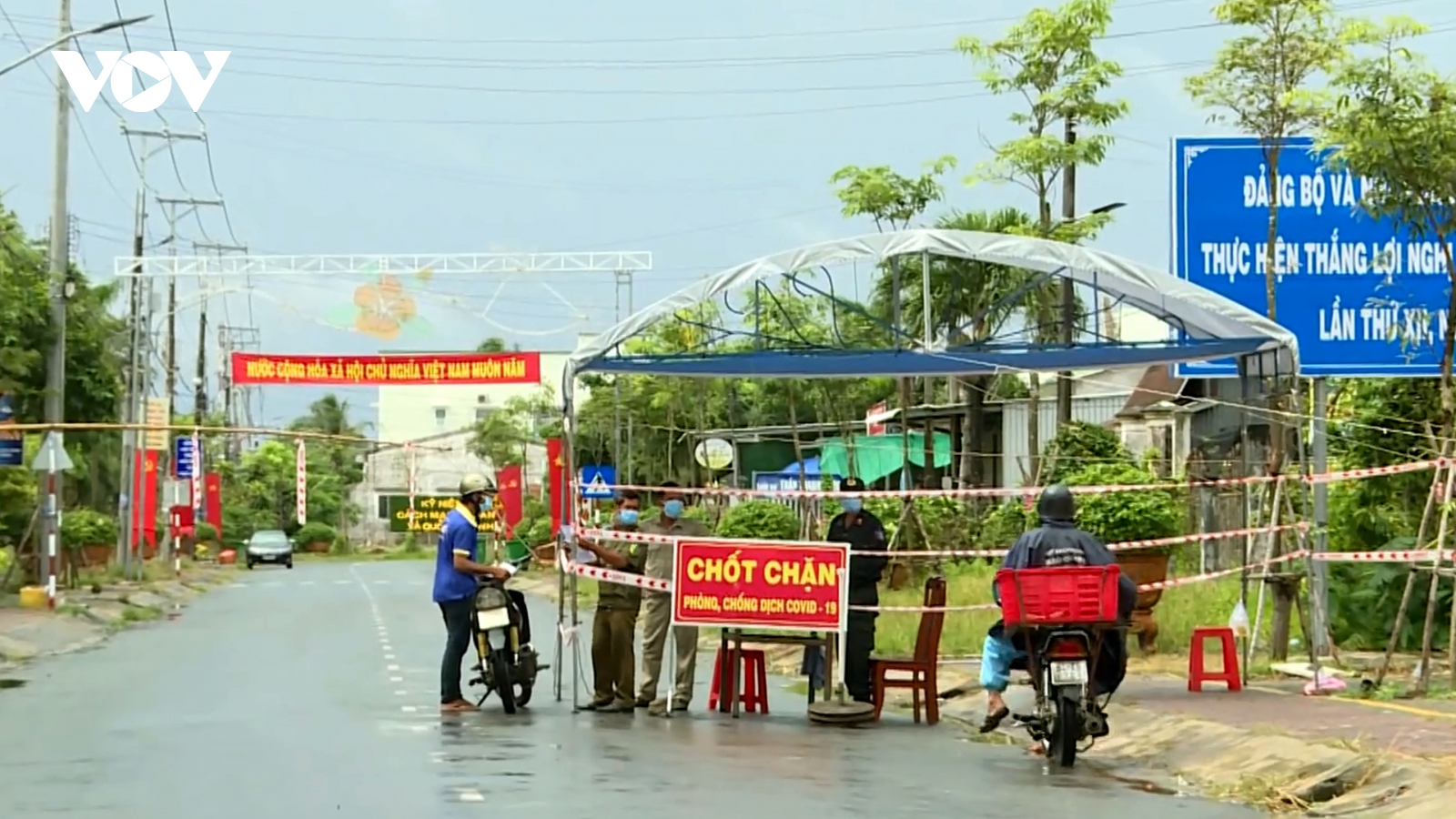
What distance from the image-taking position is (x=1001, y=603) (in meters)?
12.6

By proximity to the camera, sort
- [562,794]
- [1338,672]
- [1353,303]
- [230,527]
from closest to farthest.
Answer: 1. [562,794]
2. [1338,672]
3. [1353,303]
4. [230,527]

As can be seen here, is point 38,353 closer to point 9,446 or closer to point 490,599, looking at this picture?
point 9,446

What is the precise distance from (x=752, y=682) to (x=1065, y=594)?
493 cm

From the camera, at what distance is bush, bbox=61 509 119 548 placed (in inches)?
1708

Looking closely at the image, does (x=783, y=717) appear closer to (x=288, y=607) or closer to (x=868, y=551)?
(x=868, y=551)

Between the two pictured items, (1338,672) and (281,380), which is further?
(281,380)

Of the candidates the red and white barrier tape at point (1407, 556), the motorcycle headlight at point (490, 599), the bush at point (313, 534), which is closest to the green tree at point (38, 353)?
the motorcycle headlight at point (490, 599)

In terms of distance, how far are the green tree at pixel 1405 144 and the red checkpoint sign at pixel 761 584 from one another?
A: 4249mm

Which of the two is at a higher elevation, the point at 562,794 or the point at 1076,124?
the point at 1076,124

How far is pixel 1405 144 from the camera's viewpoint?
15.3m

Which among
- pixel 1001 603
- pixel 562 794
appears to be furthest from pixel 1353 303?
pixel 562 794

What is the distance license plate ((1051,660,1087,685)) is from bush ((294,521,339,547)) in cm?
8811

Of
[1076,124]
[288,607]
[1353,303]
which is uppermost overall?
[1076,124]

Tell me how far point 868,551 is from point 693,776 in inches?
181
